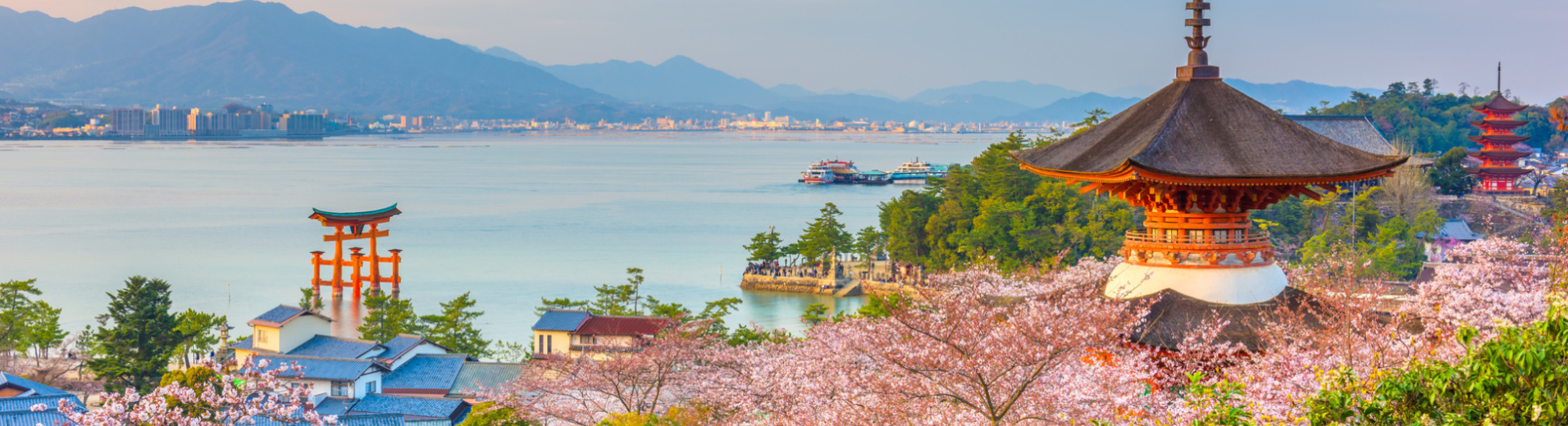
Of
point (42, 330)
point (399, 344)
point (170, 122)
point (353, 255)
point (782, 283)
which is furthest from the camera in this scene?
point (170, 122)

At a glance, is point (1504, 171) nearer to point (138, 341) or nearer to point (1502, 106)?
point (1502, 106)

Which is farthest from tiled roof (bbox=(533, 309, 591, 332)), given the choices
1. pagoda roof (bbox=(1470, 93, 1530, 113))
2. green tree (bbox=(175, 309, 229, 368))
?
pagoda roof (bbox=(1470, 93, 1530, 113))

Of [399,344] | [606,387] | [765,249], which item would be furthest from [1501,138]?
[606,387]

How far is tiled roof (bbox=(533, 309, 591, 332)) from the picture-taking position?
1973cm

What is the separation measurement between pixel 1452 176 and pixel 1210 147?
32691mm

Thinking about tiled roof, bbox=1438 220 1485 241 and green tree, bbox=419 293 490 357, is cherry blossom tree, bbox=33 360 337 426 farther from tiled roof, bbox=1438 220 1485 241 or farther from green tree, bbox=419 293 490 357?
tiled roof, bbox=1438 220 1485 241

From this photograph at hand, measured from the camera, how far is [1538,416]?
11.1 feet

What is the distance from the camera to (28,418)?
13742mm

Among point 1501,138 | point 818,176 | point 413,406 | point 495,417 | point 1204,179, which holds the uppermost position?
point 1501,138

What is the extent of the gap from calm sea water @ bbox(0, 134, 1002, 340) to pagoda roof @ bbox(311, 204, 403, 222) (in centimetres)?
262

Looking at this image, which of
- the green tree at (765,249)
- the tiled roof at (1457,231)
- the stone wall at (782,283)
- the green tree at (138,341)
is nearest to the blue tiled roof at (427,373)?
the green tree at (138,341)

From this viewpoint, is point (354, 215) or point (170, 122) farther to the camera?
point (170, 122)

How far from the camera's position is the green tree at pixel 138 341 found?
694 inches

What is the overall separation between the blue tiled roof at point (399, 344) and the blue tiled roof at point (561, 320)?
2079 mm
